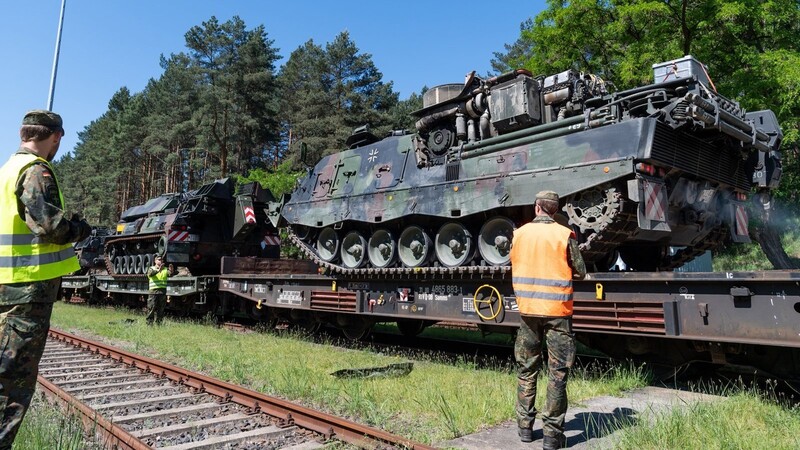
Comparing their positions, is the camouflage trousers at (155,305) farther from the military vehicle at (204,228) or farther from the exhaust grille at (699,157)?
the exhaust grille at (699,157)

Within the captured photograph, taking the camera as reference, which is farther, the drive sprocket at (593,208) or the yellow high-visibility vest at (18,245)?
the drive sprocket at (593,208)

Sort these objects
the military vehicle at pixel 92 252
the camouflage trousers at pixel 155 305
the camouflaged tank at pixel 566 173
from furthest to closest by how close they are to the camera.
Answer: the military vehicle at pixel 92 252, the camouflage trousers at pixel 155 305, the camouflaged tank at pixel 566 173

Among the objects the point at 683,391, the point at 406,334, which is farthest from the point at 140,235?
the point at 683,391

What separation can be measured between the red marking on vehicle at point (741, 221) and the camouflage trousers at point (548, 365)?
16.0 ft

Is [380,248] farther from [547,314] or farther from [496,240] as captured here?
[547,314]

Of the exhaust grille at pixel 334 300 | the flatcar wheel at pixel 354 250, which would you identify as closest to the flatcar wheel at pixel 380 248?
the flatcar wheel at pixel 354 250

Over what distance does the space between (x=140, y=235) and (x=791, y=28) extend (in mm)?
19043

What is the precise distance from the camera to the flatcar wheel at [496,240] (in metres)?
7.21

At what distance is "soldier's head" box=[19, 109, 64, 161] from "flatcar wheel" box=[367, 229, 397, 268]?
5665 millimetres

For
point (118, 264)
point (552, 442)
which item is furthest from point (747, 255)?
point (552, 442)

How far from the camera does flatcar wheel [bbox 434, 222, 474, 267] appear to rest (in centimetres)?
762

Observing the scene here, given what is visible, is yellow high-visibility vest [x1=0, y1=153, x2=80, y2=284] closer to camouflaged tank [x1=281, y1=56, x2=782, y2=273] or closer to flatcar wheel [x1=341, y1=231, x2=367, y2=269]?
camouflaged tank [x1=281, y1=56, x2=782, y2=273]

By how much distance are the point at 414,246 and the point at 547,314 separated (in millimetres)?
4605

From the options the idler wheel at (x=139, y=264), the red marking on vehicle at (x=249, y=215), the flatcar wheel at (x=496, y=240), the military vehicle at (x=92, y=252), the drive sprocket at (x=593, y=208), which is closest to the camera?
the drive sprocket at (x=593, y=208)
